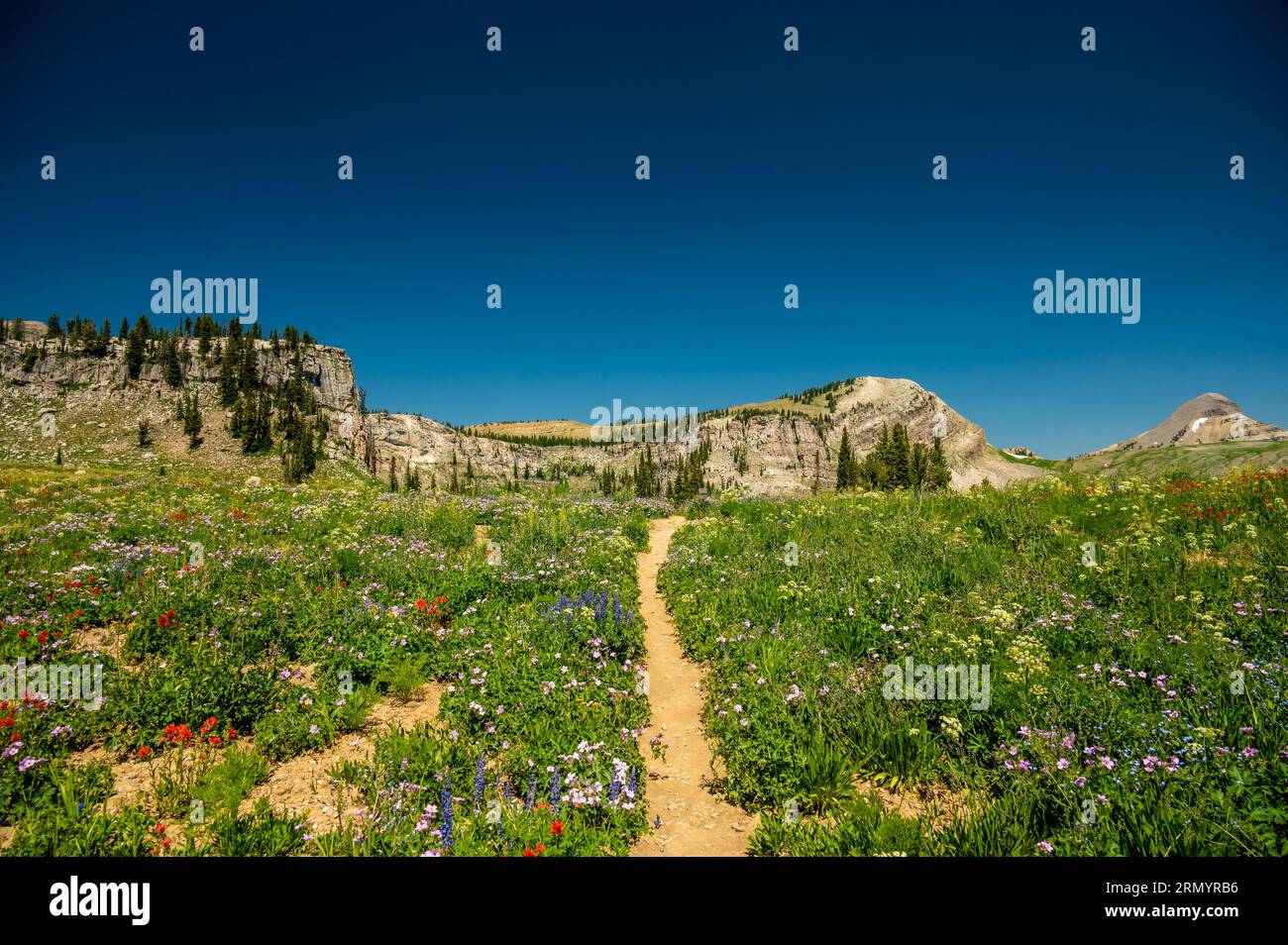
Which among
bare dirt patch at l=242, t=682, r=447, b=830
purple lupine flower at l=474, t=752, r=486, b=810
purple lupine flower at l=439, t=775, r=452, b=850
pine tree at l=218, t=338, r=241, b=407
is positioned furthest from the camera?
pine tree at l=218, t=338, r=241, b=407

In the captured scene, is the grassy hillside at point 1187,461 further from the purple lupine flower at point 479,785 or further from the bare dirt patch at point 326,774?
the bare dirt patch at point 326,774

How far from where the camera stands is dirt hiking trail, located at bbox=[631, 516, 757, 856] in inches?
186

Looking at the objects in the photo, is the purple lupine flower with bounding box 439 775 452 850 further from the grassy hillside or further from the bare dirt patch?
the grassy hillside

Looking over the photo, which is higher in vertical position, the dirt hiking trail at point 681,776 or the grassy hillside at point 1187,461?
the grassy hillside at point 1187,461

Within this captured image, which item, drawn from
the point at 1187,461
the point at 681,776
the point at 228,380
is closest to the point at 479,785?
the point at 681,776

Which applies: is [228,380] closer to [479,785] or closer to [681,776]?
[479,785]

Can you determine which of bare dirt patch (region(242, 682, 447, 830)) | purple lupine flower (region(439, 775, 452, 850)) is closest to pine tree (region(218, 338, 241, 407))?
bare dirt patch (region(242, 682, 447, 830))

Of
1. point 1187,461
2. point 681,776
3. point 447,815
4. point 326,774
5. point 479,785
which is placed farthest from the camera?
point 1187,461

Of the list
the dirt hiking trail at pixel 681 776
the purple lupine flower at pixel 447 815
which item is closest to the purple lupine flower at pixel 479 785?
the purple lupine flower at pixel 447 815

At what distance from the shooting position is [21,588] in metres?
8.07

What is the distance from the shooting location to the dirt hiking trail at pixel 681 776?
4.73 meters

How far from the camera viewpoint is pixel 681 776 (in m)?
5.74
